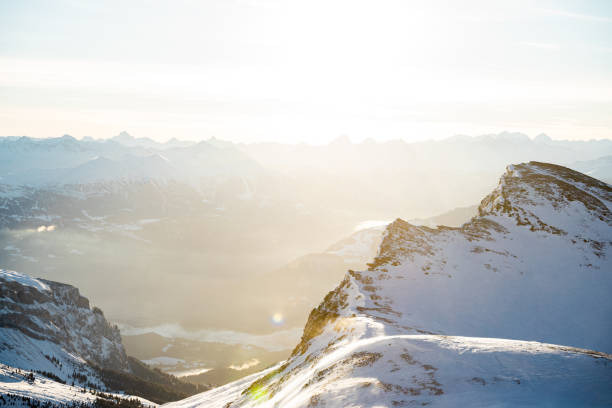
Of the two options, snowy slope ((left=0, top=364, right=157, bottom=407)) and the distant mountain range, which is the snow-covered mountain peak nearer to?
the distant mountain range

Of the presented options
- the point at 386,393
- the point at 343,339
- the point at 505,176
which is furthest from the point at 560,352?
the point at 505,176

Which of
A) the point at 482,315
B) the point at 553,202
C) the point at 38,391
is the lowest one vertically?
the point at 38,391

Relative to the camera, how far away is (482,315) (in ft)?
213

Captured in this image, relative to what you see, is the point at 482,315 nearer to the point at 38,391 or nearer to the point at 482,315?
the point at 482,315

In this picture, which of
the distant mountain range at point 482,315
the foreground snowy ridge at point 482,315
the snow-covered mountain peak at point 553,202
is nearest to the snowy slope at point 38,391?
the distant mountain range at point 482,315

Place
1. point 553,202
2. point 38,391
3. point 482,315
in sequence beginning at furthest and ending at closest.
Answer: point 38,391
point 553,202
point 482,315

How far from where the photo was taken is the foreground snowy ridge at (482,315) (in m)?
32.6

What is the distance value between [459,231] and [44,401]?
459ft

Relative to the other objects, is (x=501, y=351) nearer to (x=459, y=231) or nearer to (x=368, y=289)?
(x=368, y=289)

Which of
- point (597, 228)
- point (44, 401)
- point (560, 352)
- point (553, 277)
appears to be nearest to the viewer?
point (560, 352)

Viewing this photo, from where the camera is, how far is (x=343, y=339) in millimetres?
52500

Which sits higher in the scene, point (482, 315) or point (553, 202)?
point (553, 202)

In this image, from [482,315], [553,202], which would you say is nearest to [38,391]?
[482,315]

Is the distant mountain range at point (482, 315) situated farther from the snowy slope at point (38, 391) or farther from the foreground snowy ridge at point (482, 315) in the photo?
the snowy slope at point (38, 391)
